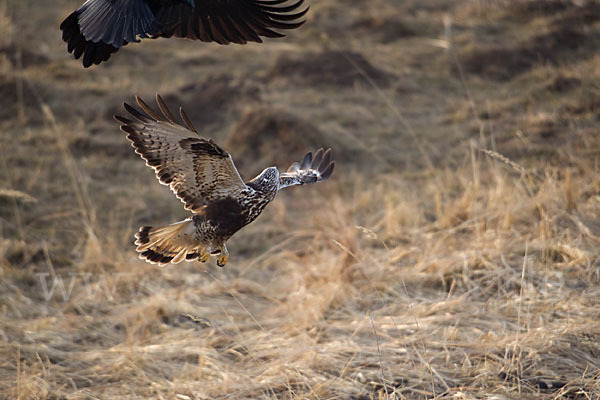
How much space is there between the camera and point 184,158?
291cm

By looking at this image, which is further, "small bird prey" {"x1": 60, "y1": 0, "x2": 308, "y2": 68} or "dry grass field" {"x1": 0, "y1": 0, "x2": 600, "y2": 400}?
"dry grass field" {"x1": 0, "y1": 0, "x2": 600, "y2": 400}

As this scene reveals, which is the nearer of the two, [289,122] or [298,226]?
[298,226]

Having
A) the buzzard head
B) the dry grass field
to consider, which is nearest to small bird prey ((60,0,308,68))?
the buzzard head

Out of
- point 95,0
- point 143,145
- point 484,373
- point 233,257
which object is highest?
point 95,0

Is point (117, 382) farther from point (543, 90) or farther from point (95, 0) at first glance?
point (543, 90)

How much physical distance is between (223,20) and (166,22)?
28cm

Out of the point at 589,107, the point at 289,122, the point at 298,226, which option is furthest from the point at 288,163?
the point at 589,107

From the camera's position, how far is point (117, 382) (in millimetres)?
3781

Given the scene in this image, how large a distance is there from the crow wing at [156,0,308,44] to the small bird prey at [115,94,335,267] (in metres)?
0.57

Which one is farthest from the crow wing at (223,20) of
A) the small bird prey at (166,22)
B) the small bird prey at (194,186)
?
the small bird prey at (194,186)

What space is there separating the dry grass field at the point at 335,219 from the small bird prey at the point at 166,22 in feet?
4.40

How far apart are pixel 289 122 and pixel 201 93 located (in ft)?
5.94

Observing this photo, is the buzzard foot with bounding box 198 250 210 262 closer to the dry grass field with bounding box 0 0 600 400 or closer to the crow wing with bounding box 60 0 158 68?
the dry grass field with bounding box 0 0 600 400

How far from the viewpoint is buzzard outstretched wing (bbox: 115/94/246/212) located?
2.77 metres
